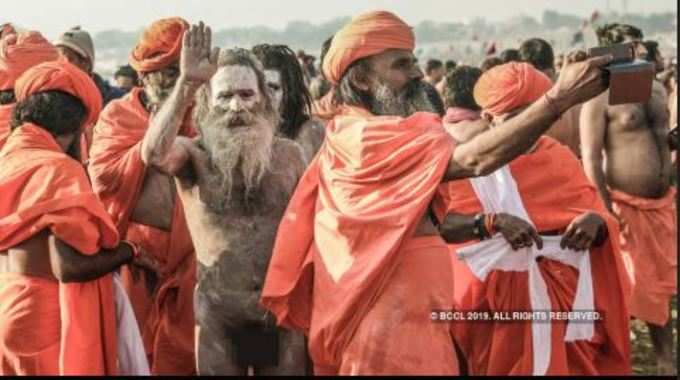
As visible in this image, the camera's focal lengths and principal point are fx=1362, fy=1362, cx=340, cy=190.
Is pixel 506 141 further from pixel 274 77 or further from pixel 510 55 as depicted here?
pixel 510 55

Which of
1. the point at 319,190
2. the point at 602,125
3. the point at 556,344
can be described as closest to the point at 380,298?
the point at 319,190

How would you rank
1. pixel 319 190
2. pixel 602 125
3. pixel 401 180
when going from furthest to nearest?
pixel 602 125 → pixel 319 190 → pixel 401 180

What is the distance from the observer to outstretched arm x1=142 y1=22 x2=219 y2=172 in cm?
518

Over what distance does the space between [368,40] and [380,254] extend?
84cm

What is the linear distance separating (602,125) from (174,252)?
276 cm

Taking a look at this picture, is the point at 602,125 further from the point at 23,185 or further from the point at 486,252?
the point at 23,185

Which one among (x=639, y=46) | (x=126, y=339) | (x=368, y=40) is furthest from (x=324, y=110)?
(x=368, y=40)

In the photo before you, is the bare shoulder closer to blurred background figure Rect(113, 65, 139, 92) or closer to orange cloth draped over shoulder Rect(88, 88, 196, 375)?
orange cloth draped over shoulder Rect(88, 88, 196, 375)

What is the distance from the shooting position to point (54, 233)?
505cm

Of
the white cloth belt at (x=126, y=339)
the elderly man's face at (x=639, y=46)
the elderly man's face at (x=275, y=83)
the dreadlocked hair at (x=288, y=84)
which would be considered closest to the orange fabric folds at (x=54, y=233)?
the white cloth belt at (x=126, y=339)

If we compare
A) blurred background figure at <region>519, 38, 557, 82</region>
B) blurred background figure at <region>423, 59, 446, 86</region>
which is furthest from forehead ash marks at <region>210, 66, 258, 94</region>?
blurred background figure at <region>423, 59, 446, 86</region>

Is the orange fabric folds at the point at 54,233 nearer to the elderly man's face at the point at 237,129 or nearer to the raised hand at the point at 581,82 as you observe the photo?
the elderly man's face at the point at 237,129

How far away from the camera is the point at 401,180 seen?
4.56m

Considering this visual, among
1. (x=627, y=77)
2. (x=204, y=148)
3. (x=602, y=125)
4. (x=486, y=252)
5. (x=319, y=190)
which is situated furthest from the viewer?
(x=602, y=125)
